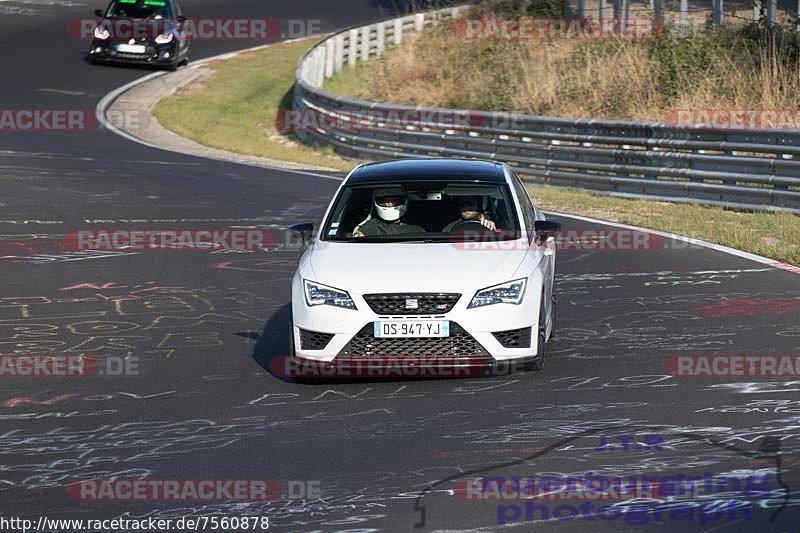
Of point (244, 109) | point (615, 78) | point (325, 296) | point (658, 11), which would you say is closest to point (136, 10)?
point (244, 109)

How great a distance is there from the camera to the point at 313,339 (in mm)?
9430

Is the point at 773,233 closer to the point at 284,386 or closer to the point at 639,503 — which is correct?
the point at 284,386

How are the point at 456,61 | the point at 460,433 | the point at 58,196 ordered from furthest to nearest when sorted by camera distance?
1. the point at 456,61
2. the point at 58,196
3. the point at 460,433

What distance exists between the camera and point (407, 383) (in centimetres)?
952

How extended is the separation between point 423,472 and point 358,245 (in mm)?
3168

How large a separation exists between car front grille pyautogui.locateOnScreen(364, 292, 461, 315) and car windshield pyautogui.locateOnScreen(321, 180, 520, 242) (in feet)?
3.32

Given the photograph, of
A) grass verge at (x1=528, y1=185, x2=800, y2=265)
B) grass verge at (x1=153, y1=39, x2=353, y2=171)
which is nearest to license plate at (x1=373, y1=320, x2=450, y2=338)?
grass verge at (x1=528, y1=185, x2=800, y2=265)

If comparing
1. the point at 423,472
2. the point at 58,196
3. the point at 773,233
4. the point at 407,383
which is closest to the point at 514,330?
the point at 407,383

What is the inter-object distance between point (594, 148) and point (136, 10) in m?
19.7

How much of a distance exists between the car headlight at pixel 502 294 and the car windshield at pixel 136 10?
2938 centimetres

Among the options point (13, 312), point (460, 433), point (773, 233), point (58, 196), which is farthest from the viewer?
point (58, 196)

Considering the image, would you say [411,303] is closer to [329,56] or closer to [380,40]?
[329,56]

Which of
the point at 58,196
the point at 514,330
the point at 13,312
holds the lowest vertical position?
the point at 58,196

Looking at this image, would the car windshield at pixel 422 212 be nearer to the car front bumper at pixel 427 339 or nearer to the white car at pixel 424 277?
the white car at pixel 424 277
